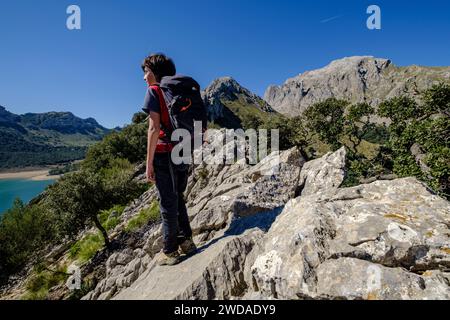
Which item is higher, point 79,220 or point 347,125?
point 347,125

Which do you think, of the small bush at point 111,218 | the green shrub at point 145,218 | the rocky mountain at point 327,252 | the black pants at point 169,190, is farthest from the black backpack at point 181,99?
the small bush at point 111,218

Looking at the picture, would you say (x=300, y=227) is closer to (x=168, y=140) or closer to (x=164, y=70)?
(x=168, y=140)

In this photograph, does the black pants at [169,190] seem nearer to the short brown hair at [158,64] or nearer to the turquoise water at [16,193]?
the short brown hair at [158,64]

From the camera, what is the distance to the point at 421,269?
383 centimetres

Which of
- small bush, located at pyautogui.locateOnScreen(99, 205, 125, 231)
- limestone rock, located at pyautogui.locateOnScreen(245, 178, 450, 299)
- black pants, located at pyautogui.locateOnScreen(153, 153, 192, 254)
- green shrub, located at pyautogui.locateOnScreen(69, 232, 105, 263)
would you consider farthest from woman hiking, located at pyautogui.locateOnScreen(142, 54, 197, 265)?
small bush, located at pyautogui.locateOnScreen(99, 205, 125, 231)

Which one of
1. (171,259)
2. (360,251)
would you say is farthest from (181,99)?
(360,251)

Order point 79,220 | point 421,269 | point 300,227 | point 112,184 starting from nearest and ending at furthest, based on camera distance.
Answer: point 421,269 → point 300,227 → point 79,220 → point 112,184

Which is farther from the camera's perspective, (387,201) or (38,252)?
(38,252)

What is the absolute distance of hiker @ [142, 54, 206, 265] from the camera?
15.3 feet

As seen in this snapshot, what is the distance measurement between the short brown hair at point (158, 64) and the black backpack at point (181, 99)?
0.30m

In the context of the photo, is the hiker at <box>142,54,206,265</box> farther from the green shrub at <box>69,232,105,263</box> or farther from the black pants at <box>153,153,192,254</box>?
the green shrub at <box>69,232,105,263</box>

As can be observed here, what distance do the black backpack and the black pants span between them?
75 cm

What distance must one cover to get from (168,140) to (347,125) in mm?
38130

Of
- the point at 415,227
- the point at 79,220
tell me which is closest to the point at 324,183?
the point at 415,227
